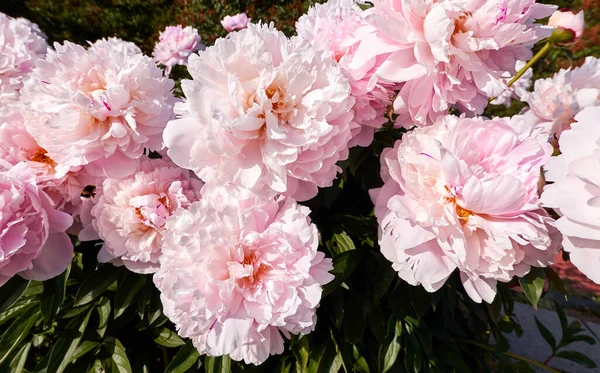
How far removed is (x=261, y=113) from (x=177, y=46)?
60.0 inches

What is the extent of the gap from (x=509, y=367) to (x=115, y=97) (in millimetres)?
1076

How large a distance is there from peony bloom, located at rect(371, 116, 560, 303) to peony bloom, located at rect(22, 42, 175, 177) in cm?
36

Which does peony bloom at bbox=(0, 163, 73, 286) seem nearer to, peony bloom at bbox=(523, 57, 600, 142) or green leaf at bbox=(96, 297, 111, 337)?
green leaf at bbox=(96, 297, 111, 337)

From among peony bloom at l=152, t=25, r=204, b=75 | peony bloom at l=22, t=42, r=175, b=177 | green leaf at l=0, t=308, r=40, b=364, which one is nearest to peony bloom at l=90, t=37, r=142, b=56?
peony bloom at l=22, t=42, r=175, b=177

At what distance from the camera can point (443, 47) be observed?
47 cm

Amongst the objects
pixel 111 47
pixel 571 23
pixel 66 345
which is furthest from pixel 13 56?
pixel 571 23

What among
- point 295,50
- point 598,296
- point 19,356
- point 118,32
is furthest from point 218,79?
point 118,32

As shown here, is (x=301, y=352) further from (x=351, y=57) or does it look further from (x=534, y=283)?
(x=351, y=57)

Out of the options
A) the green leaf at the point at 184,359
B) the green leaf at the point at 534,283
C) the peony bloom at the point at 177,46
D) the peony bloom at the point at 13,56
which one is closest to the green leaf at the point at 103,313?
the green leaf at the point at 184,359

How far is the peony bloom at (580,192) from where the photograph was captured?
1.30 ft

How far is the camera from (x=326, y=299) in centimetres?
76

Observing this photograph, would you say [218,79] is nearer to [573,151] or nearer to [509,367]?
[573,151]

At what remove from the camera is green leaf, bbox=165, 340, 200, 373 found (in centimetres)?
71

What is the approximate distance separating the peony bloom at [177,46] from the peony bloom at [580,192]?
1645mm
